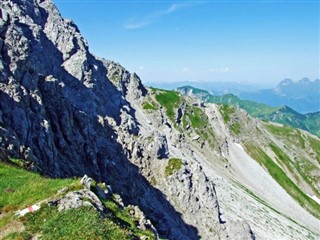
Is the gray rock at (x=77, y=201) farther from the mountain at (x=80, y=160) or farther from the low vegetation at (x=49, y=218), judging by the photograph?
the low vegetation at (x=49, y=218)

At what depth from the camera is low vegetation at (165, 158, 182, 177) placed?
9541 centimetres

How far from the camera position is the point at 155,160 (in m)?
99.3

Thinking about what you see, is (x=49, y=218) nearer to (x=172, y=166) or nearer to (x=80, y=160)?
(x=80, y=160)

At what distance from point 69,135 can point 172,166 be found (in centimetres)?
3779

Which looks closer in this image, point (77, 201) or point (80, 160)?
point (77, 201)

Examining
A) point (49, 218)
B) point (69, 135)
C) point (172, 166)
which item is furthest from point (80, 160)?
point (49, 218)

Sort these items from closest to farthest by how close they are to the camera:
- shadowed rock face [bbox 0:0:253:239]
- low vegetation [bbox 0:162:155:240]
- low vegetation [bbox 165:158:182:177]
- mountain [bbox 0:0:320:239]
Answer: low vegetation [bbox 0:162:155:240], mountain [bbox 0:0:320:239], shadowed rock face [bbox 0:0:253:239], low vegetation [bbox 165:158:182:177]

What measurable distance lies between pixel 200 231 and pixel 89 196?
5986cm

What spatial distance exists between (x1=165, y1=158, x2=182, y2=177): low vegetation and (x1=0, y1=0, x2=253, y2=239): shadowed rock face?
2821 mm

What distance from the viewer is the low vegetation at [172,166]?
313 ft

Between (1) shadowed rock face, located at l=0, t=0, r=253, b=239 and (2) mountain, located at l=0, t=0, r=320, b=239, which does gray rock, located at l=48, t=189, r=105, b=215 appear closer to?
(2) mountain, located at l=0, t=0, r=320, b=239

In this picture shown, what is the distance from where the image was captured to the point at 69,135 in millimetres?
67000

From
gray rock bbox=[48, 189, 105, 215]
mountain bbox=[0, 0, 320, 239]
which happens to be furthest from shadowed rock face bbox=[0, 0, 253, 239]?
gray rock bbox=[48, 189, 105, 215]

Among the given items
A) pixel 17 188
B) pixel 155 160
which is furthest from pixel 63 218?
pixel 155 160
